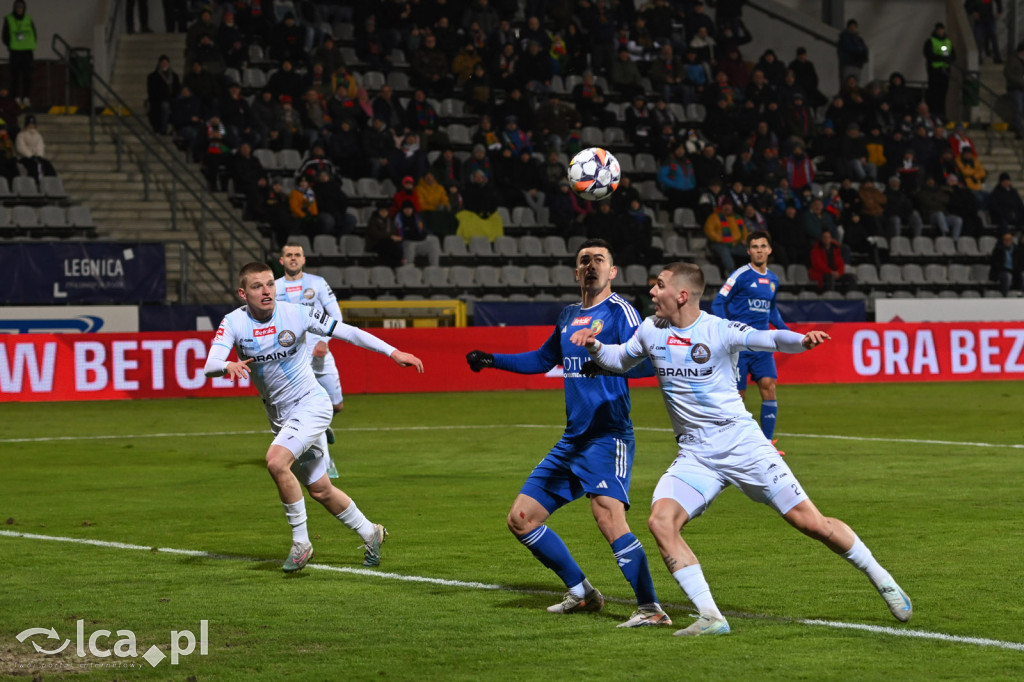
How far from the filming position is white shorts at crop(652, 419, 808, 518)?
7441 millimetres

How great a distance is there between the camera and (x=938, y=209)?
117 feet

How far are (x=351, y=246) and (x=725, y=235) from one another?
8427 millimetres

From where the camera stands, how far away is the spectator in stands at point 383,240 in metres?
29.3

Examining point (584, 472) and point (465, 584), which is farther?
point (465, 584)

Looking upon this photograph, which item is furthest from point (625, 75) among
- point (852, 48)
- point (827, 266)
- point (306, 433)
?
point (306, 433)

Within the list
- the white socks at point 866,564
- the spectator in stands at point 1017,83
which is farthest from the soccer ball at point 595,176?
the spectator in stands at point 1017,83

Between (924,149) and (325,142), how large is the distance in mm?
15431

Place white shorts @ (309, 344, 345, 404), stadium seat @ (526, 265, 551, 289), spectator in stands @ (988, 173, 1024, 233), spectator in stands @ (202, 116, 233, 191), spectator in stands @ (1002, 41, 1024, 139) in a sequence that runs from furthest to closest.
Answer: spectator in stands @ (1002, 41, 1024, 139)
spectator in stands @ (988, 173, 1024, 233)
stadium seat @ (526, 265, 551, 289)
spectator in stands @ (202, 116, 233, 191)
white shorts @ (309, 344, 345, 404)

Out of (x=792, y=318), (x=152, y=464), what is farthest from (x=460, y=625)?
(x=792, y=318)

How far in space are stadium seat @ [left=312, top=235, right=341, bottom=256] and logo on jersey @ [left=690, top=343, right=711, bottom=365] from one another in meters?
22.6

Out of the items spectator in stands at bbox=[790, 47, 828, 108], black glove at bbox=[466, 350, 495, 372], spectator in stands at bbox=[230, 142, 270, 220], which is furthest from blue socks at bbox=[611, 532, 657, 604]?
spectator in stands at bbox=[790, 47, 828, 108]

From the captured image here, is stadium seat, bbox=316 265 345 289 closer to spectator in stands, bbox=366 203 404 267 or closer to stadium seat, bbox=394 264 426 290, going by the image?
spectator in stands, bbox=366 203 404 267

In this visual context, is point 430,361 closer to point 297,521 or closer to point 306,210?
point 306,210

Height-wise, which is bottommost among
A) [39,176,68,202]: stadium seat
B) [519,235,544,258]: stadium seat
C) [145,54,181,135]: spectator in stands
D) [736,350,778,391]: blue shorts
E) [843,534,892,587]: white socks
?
[843,534,892,587]: white socks
